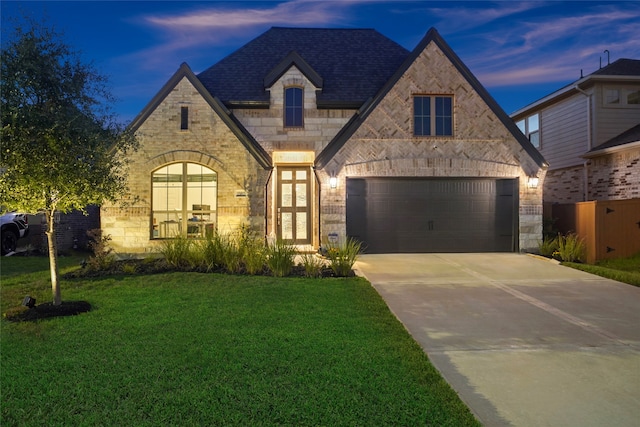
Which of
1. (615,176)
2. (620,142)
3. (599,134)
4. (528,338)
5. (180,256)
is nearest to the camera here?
(528,338)

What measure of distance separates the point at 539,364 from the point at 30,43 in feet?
30.9

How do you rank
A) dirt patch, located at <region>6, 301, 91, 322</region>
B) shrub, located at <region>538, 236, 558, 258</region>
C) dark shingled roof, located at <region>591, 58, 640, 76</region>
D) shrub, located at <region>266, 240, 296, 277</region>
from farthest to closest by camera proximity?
1. dark shingled roof, located at <region>591, 58, 640, 76</region>
2. shrub, located at <region>538, 236, 558, 258</region>
3. shrub, located at <region>266, 240, 296, 277</region>
4. dirt patch, located at <region>6, 301, 91, 322</region>

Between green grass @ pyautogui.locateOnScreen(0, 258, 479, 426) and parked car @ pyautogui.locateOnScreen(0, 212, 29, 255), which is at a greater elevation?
parked car @ pyautogui.locateOnScreen(0, 212, 29, 255)

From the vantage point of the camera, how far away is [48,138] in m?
6.66

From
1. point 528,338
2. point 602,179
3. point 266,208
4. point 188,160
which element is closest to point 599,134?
point 602,179

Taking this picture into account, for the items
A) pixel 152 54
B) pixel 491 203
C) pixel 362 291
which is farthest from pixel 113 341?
pixel 152 54

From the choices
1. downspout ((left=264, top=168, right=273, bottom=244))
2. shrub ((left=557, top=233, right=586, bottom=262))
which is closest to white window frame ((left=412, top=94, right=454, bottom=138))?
shrub ((left=557, top=233, right=586, bottom=262))

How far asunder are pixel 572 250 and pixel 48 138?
13636 mm

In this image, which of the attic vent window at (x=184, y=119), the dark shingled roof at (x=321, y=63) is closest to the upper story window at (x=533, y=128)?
the dark shingled roof at (x=321, y=63)

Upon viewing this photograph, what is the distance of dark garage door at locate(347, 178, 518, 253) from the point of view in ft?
45.7

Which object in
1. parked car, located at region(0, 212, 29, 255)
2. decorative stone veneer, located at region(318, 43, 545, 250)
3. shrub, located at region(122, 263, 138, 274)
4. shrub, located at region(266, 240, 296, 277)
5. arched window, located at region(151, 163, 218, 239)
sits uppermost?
decorative stone veneer, located at region(318, 43, 545, 250)

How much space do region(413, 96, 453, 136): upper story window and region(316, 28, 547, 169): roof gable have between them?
986mm

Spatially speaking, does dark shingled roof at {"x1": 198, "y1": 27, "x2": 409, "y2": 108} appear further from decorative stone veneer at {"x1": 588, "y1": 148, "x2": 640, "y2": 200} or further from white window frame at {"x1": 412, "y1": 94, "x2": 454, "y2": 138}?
decorative stone veneer at {"x1": 588, "y1": 148, "x2": 640, "y2": 200}

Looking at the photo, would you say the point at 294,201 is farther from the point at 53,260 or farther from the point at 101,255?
the point at 53,260
